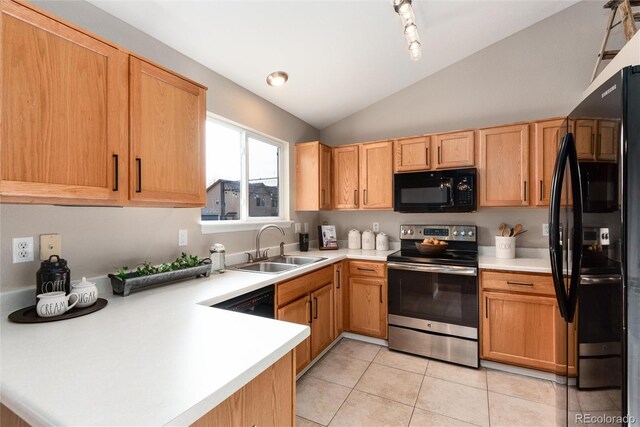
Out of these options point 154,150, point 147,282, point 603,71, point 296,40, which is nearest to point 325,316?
point 147,282

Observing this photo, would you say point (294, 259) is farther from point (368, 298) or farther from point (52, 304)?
point (52, 304)

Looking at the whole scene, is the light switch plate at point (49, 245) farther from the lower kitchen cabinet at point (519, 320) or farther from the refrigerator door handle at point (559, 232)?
the lower kitchen cabinet at point (519, 320)

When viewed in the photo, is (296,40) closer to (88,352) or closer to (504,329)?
(88,352)

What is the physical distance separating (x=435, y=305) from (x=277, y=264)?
56.9 inches

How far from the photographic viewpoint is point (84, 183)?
1.20 m

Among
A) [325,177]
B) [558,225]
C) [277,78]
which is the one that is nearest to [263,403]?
[558,225]

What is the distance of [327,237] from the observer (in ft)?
11.2

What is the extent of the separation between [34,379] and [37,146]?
81 cm

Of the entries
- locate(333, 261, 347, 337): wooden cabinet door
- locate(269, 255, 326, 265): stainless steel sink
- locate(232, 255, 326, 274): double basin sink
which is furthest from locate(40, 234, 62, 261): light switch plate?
locate(333, 261, 347, 337): wooden cabinet door

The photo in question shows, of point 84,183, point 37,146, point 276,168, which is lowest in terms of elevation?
point 84,183

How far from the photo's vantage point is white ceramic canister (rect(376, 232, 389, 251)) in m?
3.22

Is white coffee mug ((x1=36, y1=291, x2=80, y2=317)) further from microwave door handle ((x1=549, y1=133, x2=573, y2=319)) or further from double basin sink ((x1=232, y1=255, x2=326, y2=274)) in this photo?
microwave door handle ((x1=549, y1=133, x2=573, y2=319))

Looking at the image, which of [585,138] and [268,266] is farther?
[268,266]

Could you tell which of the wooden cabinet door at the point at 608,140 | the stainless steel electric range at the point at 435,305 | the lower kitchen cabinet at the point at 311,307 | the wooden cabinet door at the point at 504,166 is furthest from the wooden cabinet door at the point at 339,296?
the wooden cabinet door at the point at 608,140
